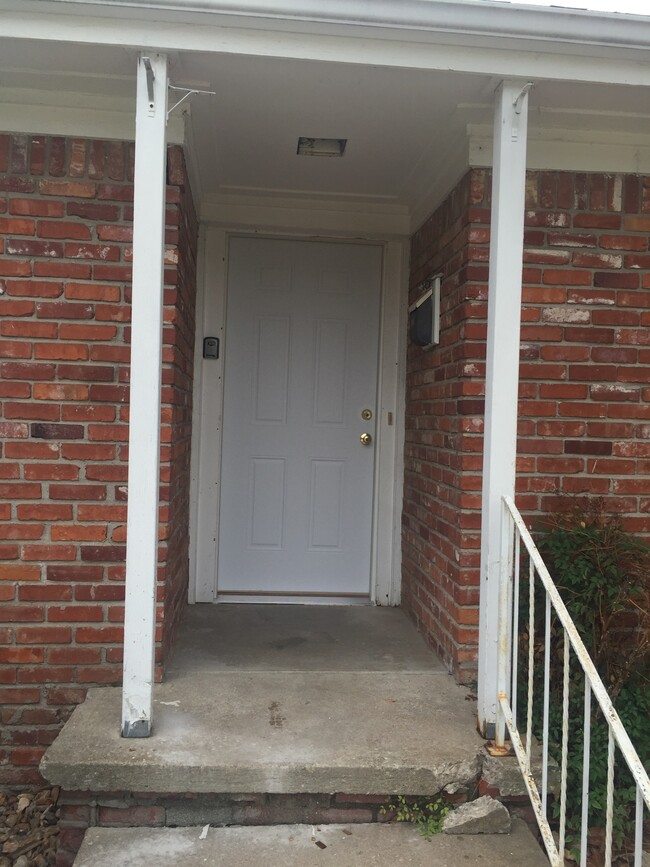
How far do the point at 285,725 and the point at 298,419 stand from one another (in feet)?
6.58

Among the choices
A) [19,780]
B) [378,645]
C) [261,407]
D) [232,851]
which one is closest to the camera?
[232,851]

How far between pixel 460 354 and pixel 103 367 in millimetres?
1511

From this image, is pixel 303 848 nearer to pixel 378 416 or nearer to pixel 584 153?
pixel 378 416

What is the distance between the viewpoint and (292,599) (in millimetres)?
4195

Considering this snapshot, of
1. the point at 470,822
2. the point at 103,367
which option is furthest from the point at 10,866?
the point at 103,367

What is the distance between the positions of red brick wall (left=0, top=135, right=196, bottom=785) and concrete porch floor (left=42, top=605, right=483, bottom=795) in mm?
342

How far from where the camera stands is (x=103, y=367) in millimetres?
2920

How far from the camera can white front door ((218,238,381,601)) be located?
4.17 metres

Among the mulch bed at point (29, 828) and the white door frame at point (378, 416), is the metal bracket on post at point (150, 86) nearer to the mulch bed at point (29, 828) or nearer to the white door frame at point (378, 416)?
the white door frame at point (378, 416)

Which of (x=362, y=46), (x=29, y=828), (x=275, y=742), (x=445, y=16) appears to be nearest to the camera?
(x=445, y=16)

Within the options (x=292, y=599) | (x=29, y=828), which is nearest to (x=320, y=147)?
(x=292, y=599)

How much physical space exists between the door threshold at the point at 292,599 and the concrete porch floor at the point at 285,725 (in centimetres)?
59

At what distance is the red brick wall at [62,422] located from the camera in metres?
2.89

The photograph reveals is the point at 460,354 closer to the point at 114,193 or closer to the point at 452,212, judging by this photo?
the point at 452,212
